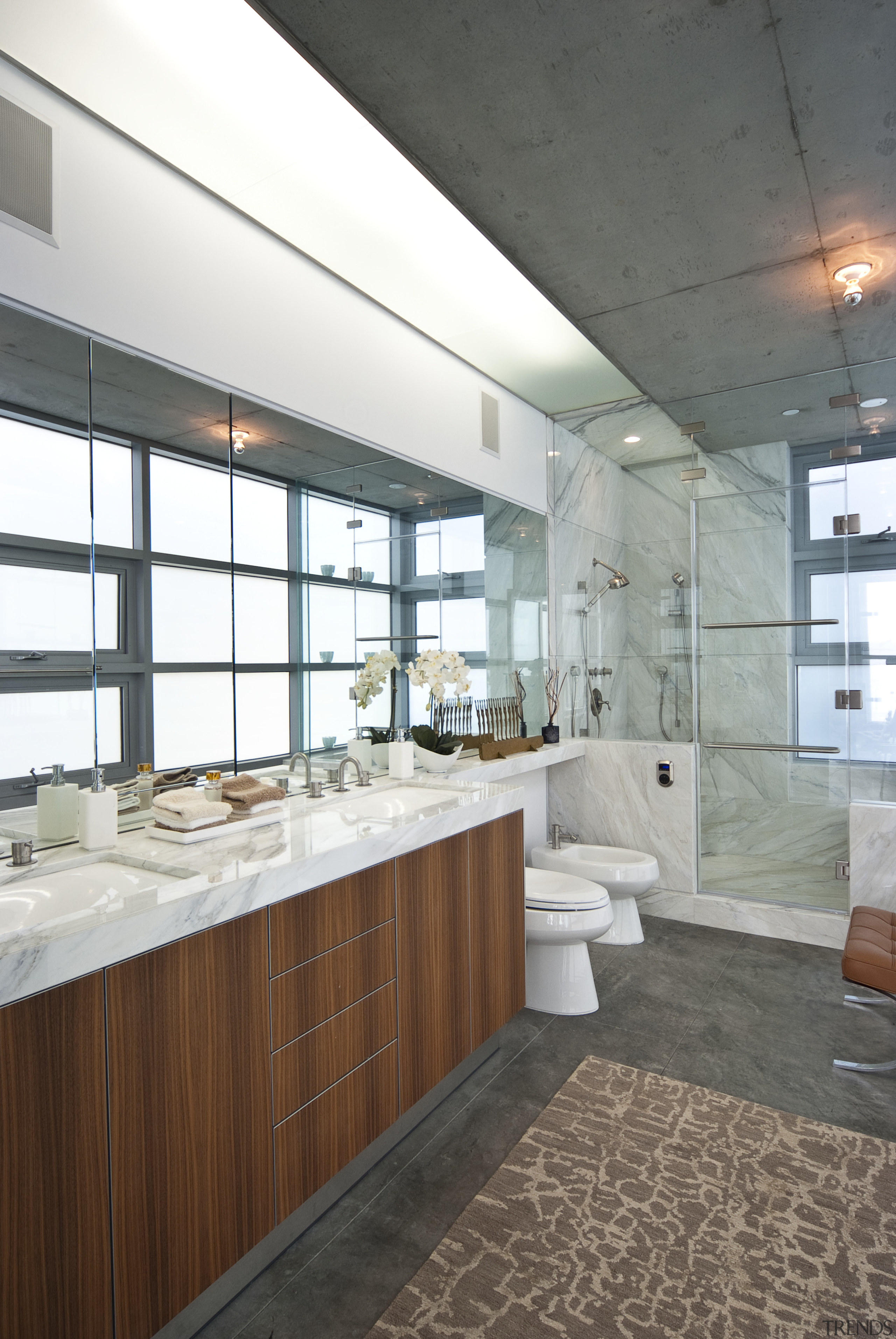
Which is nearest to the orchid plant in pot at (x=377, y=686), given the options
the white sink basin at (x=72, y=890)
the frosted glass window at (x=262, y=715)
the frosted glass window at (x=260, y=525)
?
the frosted glass window at (x=262, y=715)

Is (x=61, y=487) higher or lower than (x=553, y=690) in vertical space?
higher

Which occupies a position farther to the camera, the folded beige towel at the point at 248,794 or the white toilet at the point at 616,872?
the white toilet at the point at 616,872

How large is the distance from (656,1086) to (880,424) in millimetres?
3040

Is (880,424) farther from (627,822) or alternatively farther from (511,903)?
Result: (511,903)

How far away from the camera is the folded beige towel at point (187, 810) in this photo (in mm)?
1835

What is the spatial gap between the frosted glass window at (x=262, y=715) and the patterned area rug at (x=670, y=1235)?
138 cm

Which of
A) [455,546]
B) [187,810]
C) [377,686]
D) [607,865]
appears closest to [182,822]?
[187,810]

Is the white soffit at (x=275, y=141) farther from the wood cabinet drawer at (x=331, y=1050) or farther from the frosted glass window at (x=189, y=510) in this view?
the wood cabinet drawer at (x=331, y=1050)

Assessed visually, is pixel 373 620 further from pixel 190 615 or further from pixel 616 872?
pixel 616 872

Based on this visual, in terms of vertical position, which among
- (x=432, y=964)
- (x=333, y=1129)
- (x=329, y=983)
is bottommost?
(x=333, y=1129)

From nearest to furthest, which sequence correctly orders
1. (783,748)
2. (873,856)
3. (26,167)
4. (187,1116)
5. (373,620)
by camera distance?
(187,1116), (26,167), (373,620), (873,856), (783,748)

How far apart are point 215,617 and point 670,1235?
2.00 m

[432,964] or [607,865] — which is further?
[607,865]

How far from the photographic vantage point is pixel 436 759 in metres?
3.02
